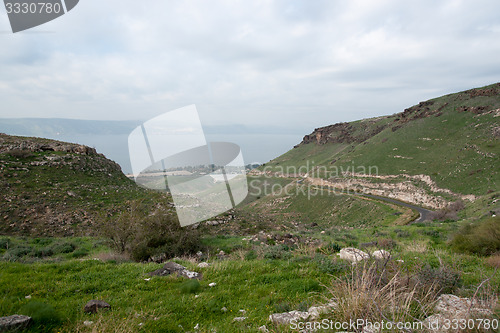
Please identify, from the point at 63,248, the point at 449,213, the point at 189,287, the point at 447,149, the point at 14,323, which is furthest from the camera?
the point at 447,149

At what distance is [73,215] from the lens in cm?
1723

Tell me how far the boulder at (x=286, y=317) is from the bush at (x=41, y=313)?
3684 mm

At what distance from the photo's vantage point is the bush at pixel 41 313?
3889 mm

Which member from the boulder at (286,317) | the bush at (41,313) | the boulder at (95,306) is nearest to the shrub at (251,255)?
the boulder at (286,317)

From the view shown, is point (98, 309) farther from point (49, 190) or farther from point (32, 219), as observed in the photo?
point (49, 190)

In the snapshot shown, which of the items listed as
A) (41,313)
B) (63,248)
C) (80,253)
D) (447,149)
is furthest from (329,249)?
(447,149)

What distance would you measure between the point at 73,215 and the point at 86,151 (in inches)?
519

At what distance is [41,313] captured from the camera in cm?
396

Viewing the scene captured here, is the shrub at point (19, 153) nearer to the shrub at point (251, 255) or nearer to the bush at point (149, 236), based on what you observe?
the bush at point (149, 236)

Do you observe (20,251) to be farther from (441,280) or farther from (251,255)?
(441,280)

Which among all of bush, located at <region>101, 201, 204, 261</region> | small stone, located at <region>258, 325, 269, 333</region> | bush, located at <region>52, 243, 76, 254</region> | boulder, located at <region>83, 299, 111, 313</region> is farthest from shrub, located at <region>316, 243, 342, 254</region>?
bush, located at <region>52, 243, 76, 254</region>

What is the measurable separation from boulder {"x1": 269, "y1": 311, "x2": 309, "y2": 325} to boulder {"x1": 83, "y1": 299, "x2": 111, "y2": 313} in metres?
3.14

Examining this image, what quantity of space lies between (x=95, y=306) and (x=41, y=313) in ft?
2.56

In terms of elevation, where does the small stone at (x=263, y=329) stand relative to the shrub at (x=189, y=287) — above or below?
below
